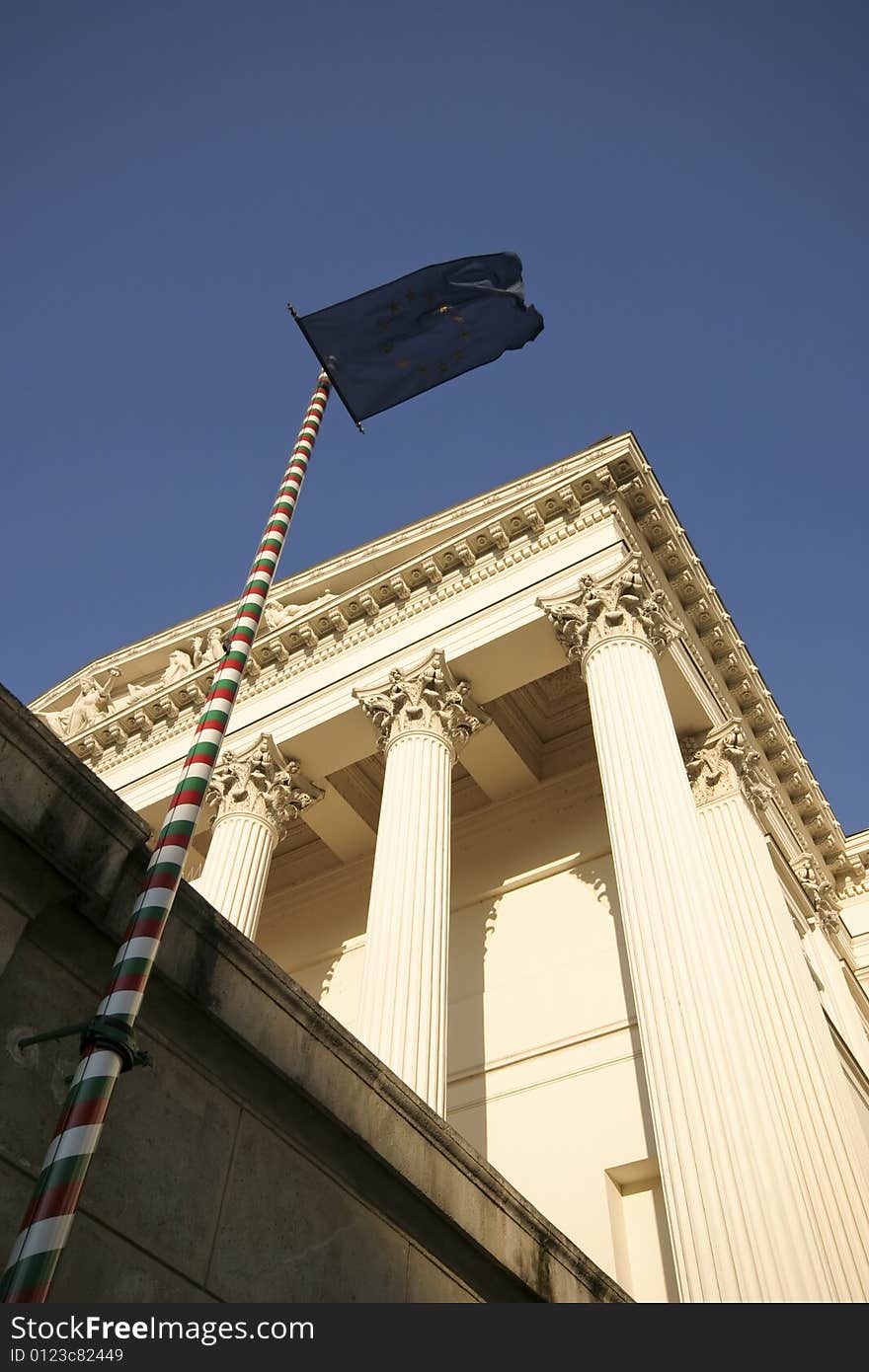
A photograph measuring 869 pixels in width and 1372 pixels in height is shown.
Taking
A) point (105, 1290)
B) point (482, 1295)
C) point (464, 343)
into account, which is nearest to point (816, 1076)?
point (482, 1295)

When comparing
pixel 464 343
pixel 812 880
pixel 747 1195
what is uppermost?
pixel 812 880

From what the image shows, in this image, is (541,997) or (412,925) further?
(541,997)

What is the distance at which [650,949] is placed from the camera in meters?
13.2

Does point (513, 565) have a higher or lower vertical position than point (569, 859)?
higher

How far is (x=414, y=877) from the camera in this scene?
15.6m

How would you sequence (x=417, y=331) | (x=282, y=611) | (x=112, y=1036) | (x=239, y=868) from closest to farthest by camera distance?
(x=112, y=1036) → (x=417, y=331) → (x=239, y=868) → (x=282, y=611)

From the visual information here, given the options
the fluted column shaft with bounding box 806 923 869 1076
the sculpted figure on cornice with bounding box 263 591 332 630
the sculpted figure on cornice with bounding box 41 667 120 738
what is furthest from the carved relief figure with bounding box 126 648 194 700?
the fluted column shaft with bounding box 806 923 869 1076

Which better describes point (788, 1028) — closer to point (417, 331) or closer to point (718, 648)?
point (718, 648)

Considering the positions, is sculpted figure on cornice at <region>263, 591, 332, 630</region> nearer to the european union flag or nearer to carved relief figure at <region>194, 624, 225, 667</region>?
carved relief figure at <region>194, 624, 225, 667</region>

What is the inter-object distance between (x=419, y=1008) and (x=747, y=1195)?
14.8ft

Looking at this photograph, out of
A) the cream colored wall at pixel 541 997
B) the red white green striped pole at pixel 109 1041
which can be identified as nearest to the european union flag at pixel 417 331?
the red white green striped pole at pixel 109 1041

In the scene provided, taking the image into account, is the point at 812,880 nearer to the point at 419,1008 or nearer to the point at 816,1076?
the point at 816,1076

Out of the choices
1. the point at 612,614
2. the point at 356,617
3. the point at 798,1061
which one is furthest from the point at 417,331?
the point at 356,617

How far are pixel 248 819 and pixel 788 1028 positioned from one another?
9.70 meters
